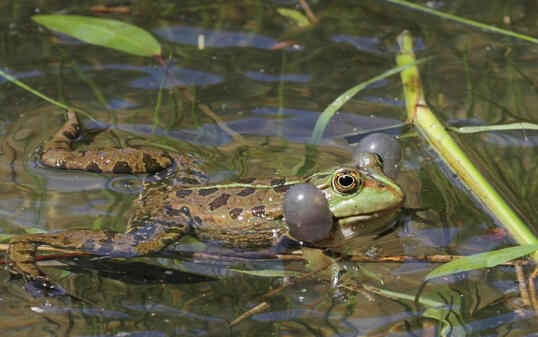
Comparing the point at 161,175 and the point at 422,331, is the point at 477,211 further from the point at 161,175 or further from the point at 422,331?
the point at 161,175

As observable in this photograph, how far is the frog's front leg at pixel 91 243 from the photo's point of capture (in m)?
3.70

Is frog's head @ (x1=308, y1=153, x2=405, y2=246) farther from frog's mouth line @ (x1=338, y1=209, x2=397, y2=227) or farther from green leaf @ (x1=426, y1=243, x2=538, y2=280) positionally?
green leaf @ (x1=426, y1=243, x2=538, y2=280)

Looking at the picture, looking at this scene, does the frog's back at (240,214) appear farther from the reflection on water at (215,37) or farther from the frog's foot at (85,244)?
the reflection on water at (215,37)

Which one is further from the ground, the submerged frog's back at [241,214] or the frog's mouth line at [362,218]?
the frog's mouth line at [362,218]

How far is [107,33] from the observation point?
A: 5.40 meters

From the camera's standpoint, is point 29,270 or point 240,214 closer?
point 29,270

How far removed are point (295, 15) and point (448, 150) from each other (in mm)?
2569

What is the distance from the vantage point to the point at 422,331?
3.38m

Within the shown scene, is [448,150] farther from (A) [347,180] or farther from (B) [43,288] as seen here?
(B) [43,288]

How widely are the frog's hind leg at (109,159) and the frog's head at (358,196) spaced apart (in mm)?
1106

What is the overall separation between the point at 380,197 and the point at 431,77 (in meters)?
2.10

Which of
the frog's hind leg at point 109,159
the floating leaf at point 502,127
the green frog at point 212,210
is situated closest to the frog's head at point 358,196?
the green frog at point 212,210

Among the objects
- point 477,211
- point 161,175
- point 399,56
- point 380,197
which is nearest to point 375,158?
point 380,197

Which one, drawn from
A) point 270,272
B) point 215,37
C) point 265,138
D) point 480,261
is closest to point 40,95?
point 265,138
